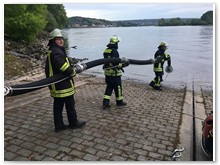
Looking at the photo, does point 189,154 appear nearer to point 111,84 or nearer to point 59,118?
point 59,118

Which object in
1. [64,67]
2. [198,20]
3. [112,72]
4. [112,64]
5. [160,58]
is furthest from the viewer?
[160,58]

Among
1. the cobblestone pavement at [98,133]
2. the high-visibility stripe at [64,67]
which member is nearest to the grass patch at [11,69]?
the cobblestone pavement at [98,133]

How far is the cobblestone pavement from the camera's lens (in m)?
3.88

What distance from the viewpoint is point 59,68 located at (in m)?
4.05

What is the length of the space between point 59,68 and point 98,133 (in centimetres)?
140

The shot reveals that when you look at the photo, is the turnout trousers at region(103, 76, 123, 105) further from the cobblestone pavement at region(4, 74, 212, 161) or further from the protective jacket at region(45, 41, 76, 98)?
the protective jacket at region(45, 41, 76, 98)

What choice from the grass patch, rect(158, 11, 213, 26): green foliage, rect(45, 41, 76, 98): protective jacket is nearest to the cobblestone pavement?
rect(45, 41, 76, 98): protective jacket

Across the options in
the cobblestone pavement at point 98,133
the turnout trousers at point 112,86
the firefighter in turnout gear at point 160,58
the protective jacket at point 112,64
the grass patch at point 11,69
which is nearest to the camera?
the cobblestone pavement at point 98,133

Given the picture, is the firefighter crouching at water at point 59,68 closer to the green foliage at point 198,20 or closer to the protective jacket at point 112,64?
the protective jacket at point 112,64

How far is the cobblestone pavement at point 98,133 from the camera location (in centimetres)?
388

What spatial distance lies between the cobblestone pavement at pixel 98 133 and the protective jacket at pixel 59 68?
815 mm

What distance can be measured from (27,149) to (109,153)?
1.29 metres

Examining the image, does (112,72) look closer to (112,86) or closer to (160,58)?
(112,86)

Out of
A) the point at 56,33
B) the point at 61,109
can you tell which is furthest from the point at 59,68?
the point at 61,109
